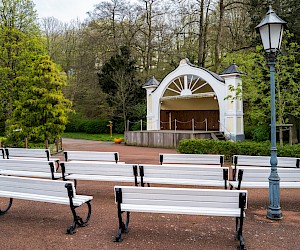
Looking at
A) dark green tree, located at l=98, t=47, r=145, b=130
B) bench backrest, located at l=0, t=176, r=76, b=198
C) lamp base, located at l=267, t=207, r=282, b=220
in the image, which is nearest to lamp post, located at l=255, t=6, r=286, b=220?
lamp base, located at l=267, t=207, r=282, b=220

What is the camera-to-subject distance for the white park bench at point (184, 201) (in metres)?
3.85

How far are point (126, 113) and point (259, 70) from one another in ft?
63.5

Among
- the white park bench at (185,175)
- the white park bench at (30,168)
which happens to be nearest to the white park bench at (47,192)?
Result: the white park bench at (185,175)

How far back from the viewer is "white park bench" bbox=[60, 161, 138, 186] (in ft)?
19.6

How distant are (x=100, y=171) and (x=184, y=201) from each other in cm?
250

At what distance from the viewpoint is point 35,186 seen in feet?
15.2

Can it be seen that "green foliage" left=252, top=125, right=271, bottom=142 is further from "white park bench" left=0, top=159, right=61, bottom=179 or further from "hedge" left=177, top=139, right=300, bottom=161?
"white park bench" left=0, top=159, right=61, bottom=179

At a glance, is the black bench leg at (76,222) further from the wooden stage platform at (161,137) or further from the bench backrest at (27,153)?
the wooden stage platform at (161,137)

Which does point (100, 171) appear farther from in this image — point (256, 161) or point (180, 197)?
point (256, 161)

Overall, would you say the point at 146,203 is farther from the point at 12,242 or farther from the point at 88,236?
the point at 12,242

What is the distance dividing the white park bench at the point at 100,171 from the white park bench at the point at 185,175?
0.92ft

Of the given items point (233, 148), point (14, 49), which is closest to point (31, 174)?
point (233, 148)

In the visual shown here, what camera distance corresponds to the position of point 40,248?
3.83 meters

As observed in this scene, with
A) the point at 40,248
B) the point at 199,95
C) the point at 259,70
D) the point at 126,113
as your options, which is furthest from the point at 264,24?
the point at 126,113
